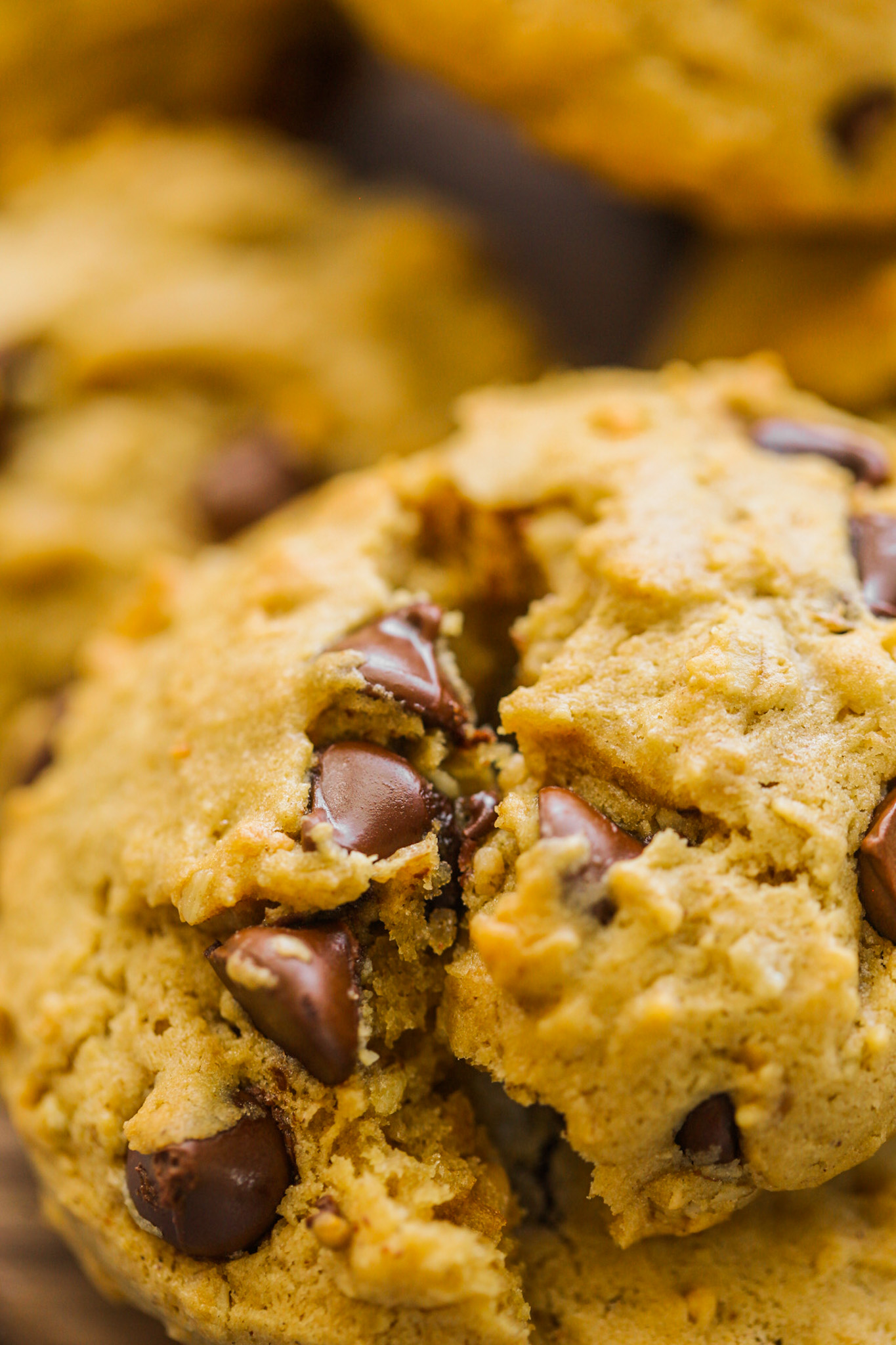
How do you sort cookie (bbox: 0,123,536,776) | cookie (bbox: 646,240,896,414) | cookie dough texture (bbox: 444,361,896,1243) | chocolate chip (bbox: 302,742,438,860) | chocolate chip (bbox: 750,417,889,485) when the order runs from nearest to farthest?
cookie dough texture (bbox: 444,361,896,1243), chocolate chip (bbox: 302,742,438,860), chocolate chip (bbox: 750,417,889,485), cookie (bbox: 646,240,896,414), cookie (bbox: 0,123,536,776)

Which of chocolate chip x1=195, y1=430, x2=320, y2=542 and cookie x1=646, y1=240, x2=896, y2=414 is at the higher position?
cookie x1=646, y1=240, x2=896, y2=414

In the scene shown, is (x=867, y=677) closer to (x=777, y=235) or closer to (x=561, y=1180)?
(x=561, y=1180)

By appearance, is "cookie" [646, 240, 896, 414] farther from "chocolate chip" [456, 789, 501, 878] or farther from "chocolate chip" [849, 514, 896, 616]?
"chocolate chip" [456, 789, 501, 878]

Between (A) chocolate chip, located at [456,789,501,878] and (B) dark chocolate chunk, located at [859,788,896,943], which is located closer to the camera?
(B) dark chocolate chunk, located at [859,788,896,943]

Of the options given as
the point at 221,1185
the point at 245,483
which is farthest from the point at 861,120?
the point at 221,1185

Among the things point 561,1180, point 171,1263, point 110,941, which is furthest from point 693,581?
point 171,1263

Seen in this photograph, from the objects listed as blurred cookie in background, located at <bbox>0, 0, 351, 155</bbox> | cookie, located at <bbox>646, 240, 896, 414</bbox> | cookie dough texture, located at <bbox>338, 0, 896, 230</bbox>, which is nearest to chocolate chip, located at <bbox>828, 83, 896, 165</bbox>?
cookie dough texture, located at <bbox>338, 0, 896, 230</bbox>
